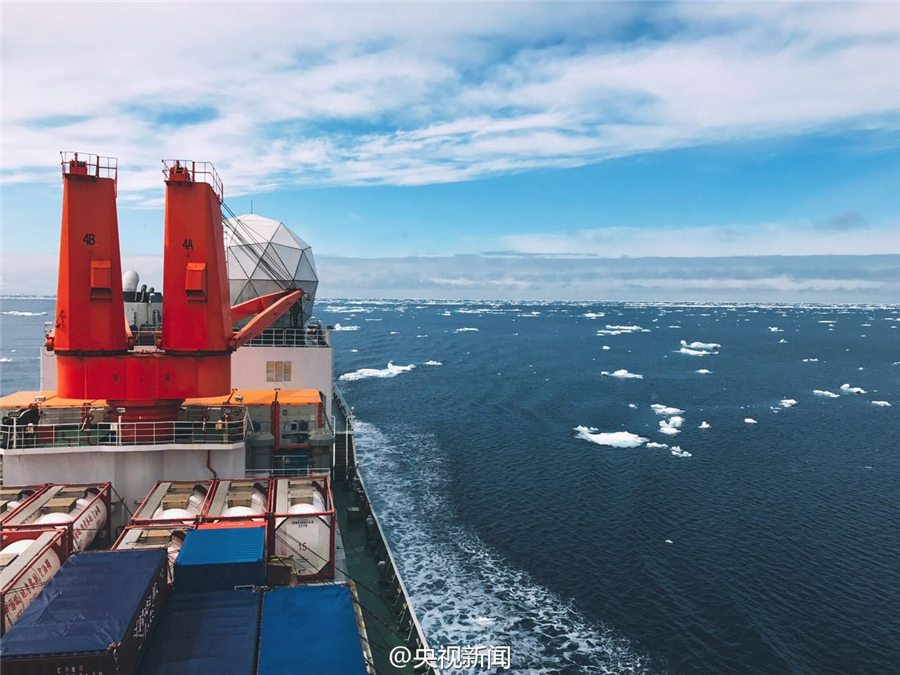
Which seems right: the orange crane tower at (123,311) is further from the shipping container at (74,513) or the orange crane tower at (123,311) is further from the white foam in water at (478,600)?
the white foam in water at (478,600)

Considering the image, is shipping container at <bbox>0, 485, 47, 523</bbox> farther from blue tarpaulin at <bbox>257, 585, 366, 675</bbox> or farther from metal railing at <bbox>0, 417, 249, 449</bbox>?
blue tarpaulin at <bbox>257, 585, 366, 675</bbox>

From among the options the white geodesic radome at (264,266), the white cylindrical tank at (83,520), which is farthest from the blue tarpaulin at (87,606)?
the white geodesic radome at (264,266)

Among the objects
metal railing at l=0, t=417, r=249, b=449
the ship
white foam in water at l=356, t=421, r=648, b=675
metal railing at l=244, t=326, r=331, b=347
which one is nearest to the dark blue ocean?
white foam in water at l=356, t=421, r=648, b=675

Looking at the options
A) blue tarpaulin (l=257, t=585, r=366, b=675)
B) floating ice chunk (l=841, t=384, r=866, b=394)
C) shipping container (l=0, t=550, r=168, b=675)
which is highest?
shipping container (l=0, t=550, r=168, b=675)

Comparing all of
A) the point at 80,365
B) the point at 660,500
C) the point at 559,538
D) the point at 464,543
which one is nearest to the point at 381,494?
the point at 464,543

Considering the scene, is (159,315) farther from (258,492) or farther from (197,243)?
→ (258,492)

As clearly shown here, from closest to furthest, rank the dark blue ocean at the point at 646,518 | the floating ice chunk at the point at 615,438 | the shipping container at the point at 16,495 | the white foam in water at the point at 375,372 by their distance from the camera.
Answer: the shipping container at the point at 16,495
the dark blue ocean at the point at 646,518
the floating ice chunk at the point at 615,438
the white foam in water at the point at 375,372

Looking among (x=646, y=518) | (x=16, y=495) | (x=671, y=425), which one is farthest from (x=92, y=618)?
(x=671, y=425)
